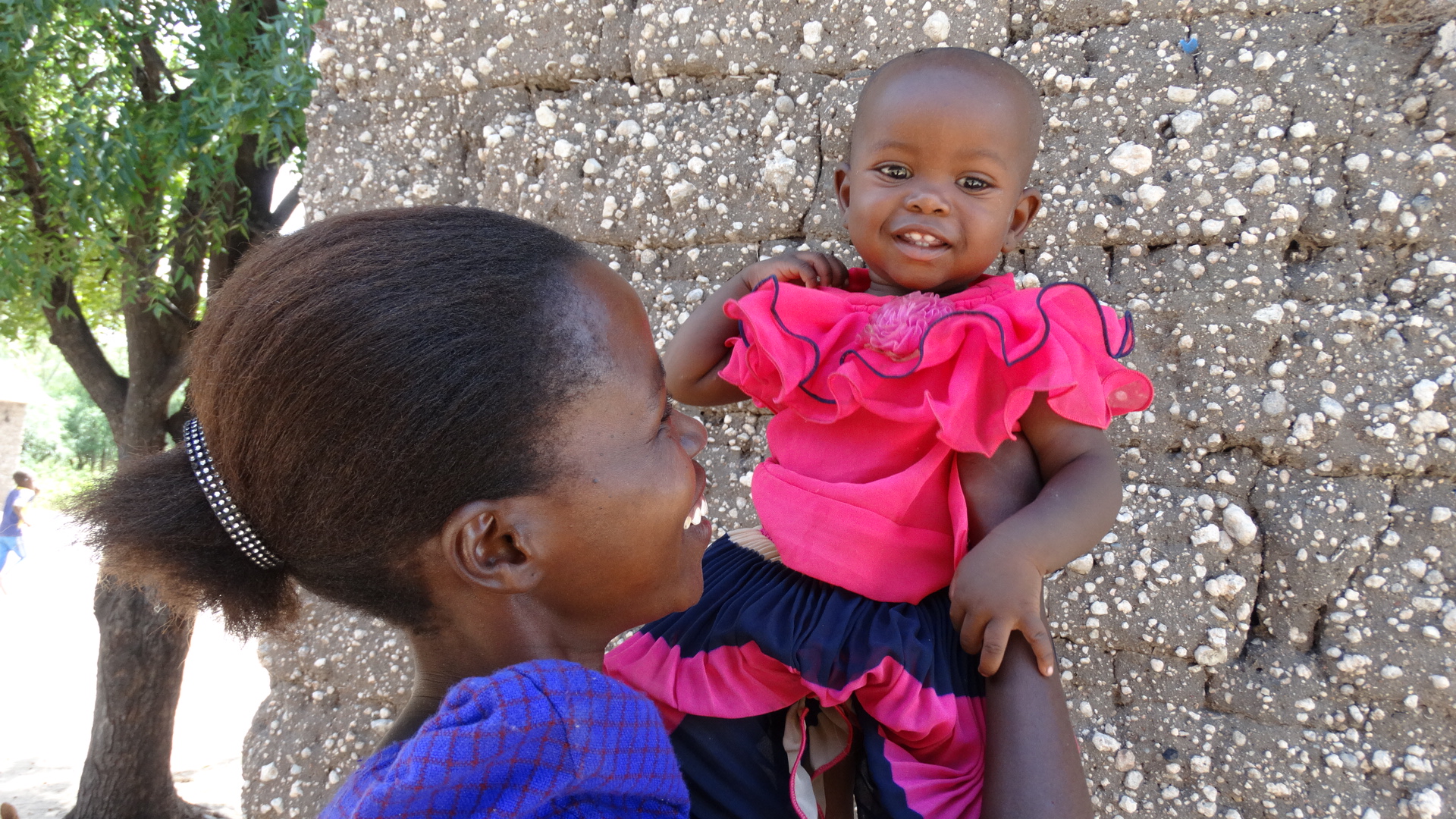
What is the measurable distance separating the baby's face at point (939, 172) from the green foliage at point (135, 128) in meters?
2.58

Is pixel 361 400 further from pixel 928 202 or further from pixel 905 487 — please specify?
pixel 928 202

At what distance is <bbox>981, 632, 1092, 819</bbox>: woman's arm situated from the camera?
1.17 m

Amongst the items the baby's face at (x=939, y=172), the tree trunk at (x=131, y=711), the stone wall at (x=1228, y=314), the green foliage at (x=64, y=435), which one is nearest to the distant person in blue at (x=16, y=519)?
the tree trunk at (x=131, y=711)

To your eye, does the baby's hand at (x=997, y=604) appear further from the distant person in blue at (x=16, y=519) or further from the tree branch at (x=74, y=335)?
the distant person in blue at (x=16, y=519)

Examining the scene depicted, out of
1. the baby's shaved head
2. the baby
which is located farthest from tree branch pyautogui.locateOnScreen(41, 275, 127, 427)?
the baby's shaved head

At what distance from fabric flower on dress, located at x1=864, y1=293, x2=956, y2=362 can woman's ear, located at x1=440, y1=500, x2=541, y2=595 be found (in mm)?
608

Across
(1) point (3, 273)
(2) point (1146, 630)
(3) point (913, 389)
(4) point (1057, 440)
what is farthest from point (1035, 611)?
(1) point (3, 273)

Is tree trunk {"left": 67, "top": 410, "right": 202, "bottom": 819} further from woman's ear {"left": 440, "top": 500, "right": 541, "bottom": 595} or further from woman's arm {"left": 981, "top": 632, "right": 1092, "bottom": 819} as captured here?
woman's arm {"left": 981, "top": 632, "right": 1092, "bottom": 819}

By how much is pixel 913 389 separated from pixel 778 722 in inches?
21.8

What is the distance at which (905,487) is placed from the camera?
1.38 meters

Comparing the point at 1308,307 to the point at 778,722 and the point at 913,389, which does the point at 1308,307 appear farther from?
the point at 778,722

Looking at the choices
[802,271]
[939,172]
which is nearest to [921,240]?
[939,172]

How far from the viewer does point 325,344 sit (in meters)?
0.98

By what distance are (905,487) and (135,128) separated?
155 inches
